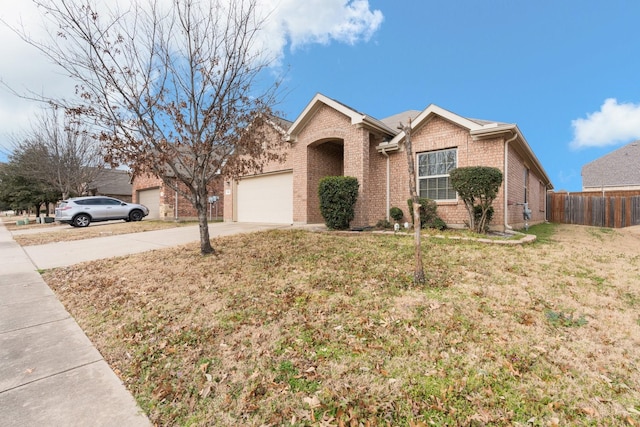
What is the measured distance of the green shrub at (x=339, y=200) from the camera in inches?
356

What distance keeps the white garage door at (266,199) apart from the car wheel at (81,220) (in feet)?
27.0

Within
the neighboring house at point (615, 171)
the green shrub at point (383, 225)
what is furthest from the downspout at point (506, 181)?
the neighboring house at point (615, 171)

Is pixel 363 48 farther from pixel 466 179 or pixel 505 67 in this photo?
pixel 466 179

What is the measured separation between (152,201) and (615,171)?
38.0 metres

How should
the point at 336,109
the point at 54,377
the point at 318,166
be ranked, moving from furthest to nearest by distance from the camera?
1. the point at 318,166
2. the point at 336,109
3. the point at 54,377

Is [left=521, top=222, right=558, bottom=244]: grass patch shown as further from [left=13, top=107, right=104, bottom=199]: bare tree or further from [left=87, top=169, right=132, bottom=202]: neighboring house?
[left=87, top=169, right=132, bottom=202]: neighboring house

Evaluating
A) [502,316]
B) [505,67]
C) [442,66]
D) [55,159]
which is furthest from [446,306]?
[55,159]

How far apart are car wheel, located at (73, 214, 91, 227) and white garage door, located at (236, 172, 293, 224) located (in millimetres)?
8239

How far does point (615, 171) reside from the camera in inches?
944

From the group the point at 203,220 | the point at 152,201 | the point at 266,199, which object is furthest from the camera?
the point at 152,201

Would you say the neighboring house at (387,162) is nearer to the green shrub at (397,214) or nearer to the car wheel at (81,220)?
the green shrub at (397,214)

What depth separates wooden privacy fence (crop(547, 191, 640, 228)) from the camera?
15.3m

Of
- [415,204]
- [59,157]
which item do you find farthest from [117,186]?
[415,204]

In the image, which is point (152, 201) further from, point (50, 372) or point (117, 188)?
point (50, 372)
